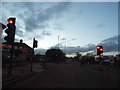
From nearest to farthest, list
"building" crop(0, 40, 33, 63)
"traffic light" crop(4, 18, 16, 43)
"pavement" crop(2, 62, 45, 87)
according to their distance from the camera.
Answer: "pavement" crop(2, 62, 45, 87), "traffic light" crop(4, 18, 16, 43), "building" crop(0, 40, 33, 63)

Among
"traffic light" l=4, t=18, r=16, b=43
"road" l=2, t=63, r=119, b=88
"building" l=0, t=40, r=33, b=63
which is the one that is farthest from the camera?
"building" l=0, t=40, r=33, b=63

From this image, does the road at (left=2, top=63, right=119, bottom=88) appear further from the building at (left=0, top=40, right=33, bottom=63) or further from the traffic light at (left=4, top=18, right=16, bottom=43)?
the building at (left=0, top=40, right=33, bottom=63)

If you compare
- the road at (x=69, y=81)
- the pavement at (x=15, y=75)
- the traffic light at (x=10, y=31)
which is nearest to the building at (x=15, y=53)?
the pavement at (x=15, y=75)

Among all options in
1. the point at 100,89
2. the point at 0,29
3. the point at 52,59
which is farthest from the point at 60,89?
the point at 52,59

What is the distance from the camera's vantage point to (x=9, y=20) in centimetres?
1348

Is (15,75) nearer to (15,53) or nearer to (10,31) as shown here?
(10,31)

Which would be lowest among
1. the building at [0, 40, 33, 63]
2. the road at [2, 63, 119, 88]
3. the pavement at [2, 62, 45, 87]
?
the road at [2, 63, 119, 88]

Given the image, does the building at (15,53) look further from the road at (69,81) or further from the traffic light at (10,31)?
the road at (69,81)

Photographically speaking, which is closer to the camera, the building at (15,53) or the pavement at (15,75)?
the pavement at (15,75)

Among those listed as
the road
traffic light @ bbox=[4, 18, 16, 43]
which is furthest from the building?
the road

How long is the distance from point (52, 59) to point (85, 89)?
8984 cm

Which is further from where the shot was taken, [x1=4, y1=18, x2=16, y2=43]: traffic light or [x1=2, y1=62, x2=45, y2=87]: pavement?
[x1=4, y1=18, x2=16, y2=43]: traffic light

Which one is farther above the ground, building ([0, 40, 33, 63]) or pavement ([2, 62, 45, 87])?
building ([0, 40, 33, 63])

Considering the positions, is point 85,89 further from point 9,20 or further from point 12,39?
point 9,20
